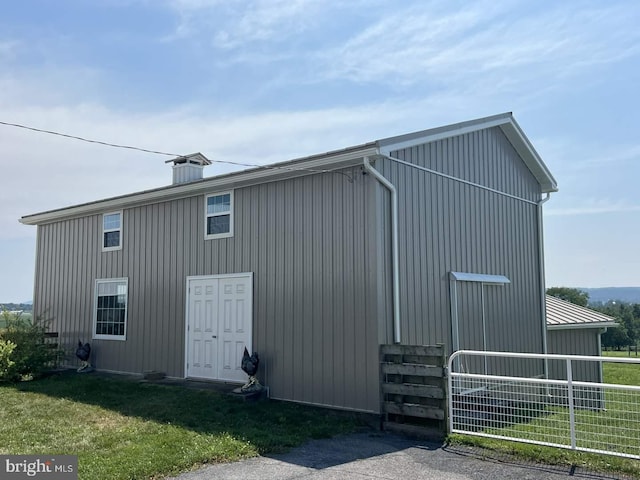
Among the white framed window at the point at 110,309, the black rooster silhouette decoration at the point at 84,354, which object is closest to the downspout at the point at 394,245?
the white framed window at the point at 110,309

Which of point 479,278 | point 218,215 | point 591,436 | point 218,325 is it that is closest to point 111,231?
point 218,215

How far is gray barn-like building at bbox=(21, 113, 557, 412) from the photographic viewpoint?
28.1 feet

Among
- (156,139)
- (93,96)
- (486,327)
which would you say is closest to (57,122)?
(93,96)

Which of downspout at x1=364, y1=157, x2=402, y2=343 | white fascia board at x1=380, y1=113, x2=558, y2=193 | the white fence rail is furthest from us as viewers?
white fascia board at x1=380, y1=113, x2=558, y2=193

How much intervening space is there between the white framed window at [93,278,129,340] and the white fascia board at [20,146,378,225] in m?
1.70

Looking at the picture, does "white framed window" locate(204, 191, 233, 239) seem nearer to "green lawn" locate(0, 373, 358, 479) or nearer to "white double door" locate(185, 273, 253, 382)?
"white double door" locate(185, 273, 253, 382)

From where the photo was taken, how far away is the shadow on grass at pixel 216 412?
7156mm

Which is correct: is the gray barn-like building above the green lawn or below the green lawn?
above

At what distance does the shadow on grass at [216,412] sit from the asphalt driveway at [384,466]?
0.45 metres

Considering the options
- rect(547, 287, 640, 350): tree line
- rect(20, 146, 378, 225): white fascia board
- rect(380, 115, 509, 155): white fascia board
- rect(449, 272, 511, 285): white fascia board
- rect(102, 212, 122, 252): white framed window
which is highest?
rect(380, 115, 509, 155): white fascia board

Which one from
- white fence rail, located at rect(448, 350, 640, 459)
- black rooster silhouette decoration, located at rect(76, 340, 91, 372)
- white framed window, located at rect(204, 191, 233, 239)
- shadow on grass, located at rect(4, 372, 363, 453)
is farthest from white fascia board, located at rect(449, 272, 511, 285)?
black rooster silhouette decoration, located at rect(76, 340, 91, 372)

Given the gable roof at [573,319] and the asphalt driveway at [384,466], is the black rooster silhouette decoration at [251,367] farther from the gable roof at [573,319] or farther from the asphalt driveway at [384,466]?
the gable roof at [573,319]

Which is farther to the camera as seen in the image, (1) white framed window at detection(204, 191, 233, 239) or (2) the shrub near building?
(2) the shrub near building

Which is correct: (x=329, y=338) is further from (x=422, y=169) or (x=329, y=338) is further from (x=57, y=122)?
(x=57, y=122)
